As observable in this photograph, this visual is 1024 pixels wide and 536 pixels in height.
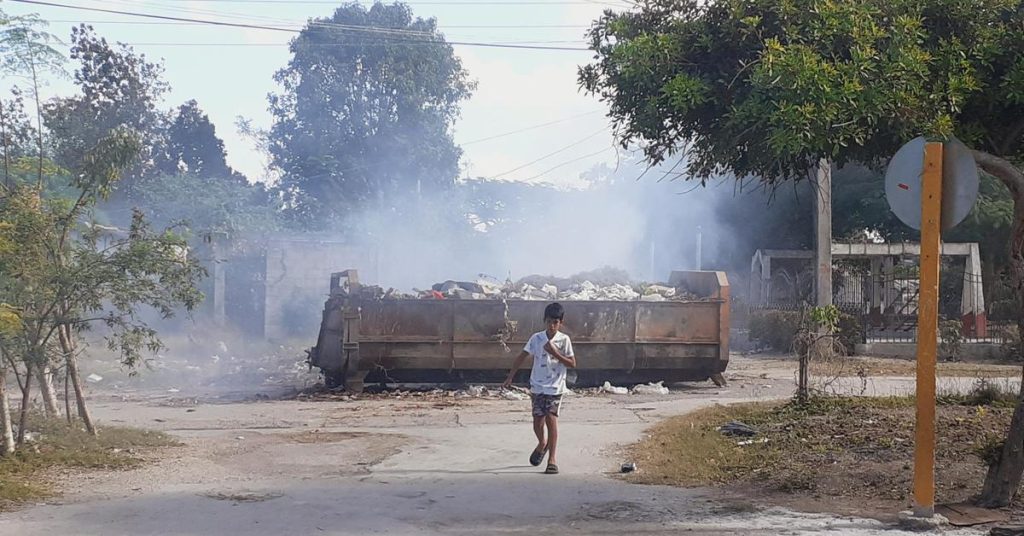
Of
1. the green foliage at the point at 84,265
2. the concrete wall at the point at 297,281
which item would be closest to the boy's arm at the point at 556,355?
the green foliage at the point at 84,265

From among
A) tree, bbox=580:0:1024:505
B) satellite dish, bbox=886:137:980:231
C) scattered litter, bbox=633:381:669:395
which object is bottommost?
scattered litter, bbox=633:381:669:395

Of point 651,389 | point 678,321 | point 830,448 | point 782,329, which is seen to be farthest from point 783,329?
point 830,448

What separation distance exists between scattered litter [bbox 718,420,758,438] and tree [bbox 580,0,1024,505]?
3570 millimetres

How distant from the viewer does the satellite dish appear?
680cm

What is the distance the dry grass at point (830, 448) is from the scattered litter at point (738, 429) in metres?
0.09

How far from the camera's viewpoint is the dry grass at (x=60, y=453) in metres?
7.87

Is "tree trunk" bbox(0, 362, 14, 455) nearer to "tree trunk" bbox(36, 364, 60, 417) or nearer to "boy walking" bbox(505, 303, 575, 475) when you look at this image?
"tree trunk" bbox(36, 364, 60, 417)

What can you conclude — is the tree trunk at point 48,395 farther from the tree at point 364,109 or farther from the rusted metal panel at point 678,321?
the tree at point 364,109

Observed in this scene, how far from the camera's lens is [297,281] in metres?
31.2

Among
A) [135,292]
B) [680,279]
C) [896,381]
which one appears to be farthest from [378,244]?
[135,292]

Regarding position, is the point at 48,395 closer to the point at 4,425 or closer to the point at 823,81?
the point at 4,425

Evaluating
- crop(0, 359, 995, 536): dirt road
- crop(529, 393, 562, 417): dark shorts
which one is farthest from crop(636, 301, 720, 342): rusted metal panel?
crop(529, 393, 562, 417): dark shorts

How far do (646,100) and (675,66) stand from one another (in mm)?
347

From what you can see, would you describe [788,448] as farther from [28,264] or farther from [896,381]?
[896,381]
